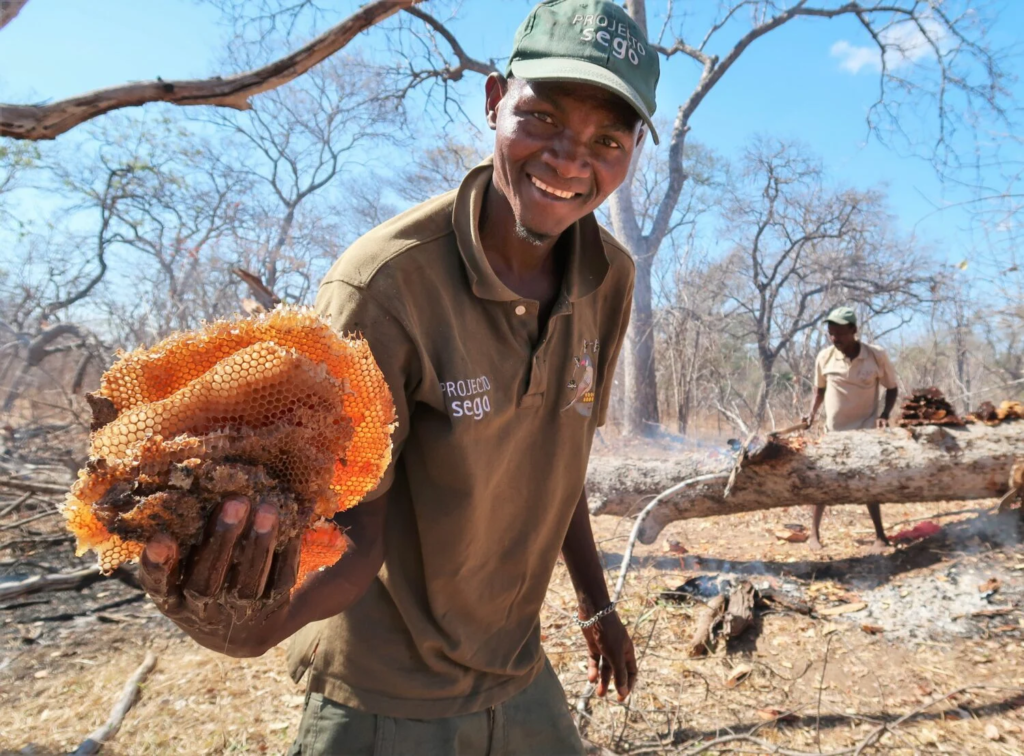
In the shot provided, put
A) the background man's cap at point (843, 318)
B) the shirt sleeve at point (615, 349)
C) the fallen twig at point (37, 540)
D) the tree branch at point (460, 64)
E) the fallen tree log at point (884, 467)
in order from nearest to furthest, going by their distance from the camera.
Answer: the shirt sleeve at point (615, 349)
the fallen twig at point (37, 540)
the fallen tree log at point (884, 467)
the background man's cap at point (843, 318)
the tree branch at point (460, 64)

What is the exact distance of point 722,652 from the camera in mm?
3670

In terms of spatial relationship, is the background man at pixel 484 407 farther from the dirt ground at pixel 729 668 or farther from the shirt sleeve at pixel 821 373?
the shirt sleeve at pixel 821 373

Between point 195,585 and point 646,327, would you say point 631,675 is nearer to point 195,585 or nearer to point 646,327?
point 195,585

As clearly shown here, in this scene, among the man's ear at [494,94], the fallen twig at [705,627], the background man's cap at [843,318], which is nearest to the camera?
the man's ear at [494,94]

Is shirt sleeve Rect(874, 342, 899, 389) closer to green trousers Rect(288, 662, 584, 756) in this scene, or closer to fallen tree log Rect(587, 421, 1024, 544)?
fallen tree log Rect(587, 421, 1024, 544)

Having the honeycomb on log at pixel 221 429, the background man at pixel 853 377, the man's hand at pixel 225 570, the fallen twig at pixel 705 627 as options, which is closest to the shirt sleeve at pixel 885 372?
the background man at pixel 853 377

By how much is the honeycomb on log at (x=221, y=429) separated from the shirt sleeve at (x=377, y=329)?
0.24 m

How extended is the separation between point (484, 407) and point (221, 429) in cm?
60

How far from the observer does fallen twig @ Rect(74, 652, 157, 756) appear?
2.71m

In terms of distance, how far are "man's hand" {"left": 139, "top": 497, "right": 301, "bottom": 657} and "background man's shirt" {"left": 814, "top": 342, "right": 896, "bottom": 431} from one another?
248 inches

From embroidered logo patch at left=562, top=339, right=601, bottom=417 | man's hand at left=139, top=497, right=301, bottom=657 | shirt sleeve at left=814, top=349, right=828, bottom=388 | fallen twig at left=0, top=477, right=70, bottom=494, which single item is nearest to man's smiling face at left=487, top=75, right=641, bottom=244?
embroidered logo patch at left=562, top=339, right=601, bottom=417

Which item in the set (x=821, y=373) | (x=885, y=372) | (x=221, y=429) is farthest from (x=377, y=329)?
(x=821, y=373)

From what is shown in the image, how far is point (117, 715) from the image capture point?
9.53 feet

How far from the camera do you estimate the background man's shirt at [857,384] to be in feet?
19.5
